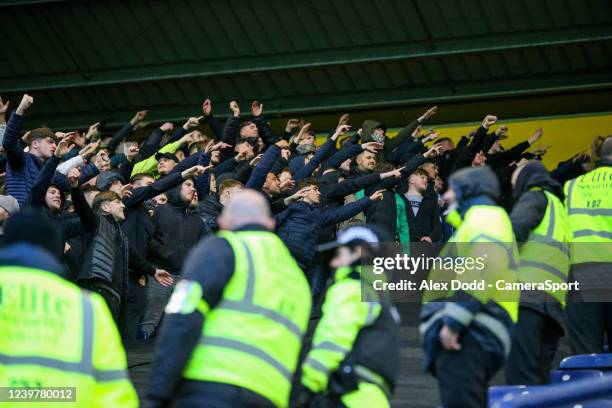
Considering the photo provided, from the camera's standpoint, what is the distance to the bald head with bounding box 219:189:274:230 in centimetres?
583

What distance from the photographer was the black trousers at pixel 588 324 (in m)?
9.09

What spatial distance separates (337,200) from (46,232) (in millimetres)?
8824

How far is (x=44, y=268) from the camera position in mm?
5113

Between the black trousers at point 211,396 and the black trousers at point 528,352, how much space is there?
2.68 metres

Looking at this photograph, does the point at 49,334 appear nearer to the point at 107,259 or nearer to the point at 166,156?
the point at 107,259

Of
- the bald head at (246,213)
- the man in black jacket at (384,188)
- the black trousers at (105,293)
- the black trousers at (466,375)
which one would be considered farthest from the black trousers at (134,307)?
the bald head at (246,213)

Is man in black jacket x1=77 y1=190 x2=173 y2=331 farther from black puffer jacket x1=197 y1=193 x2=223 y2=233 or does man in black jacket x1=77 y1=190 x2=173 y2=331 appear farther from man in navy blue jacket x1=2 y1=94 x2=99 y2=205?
black puffer jacket x1=197 y1=193 x2=223 y2=233

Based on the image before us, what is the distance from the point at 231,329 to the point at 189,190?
751 cm

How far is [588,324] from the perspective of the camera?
30.1 ft

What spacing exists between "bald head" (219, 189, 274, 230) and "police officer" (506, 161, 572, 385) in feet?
7.61

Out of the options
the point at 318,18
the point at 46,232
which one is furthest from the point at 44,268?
the point at 318,18

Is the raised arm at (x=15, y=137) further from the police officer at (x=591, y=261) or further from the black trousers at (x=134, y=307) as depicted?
the police officer at (x=591, y=261)

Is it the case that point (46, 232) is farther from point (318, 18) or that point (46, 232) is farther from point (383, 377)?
point (318, 18)

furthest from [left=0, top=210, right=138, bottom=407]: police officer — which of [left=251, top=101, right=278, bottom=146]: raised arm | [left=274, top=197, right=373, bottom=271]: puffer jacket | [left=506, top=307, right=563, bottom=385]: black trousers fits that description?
[left=251, top=101, right=278, bottom=146]: raised arm
